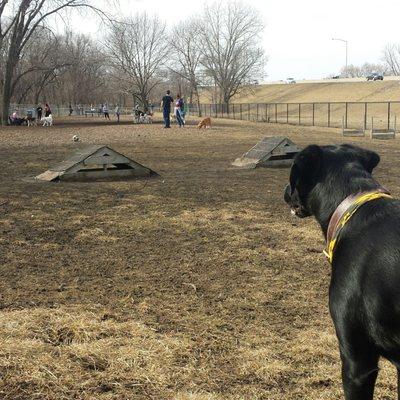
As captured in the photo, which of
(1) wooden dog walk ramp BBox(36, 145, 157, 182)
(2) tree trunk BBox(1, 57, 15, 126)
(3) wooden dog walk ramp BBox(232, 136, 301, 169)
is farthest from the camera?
(2) tree trunk BBox(1, 57, 15, 126)

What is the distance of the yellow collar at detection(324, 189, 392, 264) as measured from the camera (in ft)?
7.93

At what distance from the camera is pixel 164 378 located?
304 cm

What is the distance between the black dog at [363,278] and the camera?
2.12m

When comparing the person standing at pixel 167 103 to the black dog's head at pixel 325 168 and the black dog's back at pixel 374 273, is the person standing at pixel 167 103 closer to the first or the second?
the black dog's head at pixel 325 168

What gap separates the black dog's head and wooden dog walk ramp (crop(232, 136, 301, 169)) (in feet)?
32.5

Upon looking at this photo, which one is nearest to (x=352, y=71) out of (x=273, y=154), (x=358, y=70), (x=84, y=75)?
(x=358, y=70)

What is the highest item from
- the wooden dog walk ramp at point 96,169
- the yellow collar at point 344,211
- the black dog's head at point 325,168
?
the black dog's head at point 325,168

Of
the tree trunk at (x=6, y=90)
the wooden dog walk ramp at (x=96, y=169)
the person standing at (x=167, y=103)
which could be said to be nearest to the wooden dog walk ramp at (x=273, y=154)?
the wooden dog walk ramp at (x=96, y=169)

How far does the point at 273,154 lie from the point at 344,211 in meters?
10.6

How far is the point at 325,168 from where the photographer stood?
8.91 feet

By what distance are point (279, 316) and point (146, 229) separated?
3051mm

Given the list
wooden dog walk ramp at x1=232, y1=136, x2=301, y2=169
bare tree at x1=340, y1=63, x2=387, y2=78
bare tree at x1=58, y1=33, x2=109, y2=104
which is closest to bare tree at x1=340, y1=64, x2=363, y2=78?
bare tree at x1=340, y1=63, x2=387, y2=78

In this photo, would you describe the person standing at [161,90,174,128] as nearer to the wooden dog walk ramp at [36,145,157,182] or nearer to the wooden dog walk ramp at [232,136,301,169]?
the wooden dog walk ramp at [232,136,301,169]

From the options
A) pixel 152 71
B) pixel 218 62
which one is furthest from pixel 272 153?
pixel 218 62
